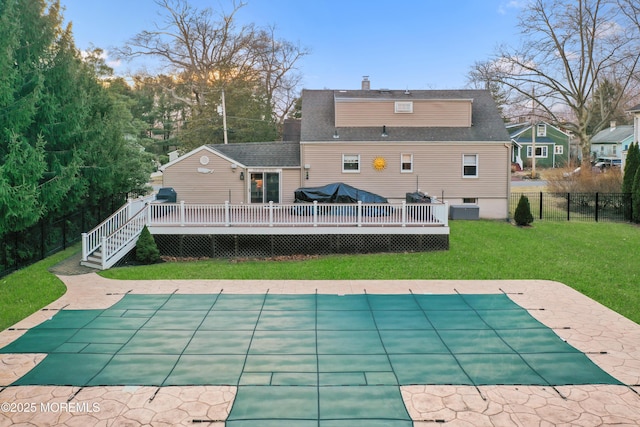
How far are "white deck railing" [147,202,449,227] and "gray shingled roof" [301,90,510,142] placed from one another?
6414 millimetres

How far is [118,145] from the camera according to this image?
760 inches

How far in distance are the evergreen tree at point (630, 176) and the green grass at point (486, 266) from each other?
18.7 ft

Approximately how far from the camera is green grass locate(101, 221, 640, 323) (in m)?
12.5

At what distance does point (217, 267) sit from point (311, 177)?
8665 mm

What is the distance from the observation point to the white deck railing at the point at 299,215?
51.9 ft

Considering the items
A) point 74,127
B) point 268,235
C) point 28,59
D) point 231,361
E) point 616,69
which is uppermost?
point 616,69

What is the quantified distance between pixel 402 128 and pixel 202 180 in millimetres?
9443

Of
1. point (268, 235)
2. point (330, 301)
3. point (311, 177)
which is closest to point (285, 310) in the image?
point (330, 301)

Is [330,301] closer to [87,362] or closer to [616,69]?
[87,362]

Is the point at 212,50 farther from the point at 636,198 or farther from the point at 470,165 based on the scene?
the point at 636,198

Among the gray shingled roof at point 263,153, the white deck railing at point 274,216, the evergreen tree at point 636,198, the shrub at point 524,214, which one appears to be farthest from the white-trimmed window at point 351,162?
the evergreen tree at point 636,198

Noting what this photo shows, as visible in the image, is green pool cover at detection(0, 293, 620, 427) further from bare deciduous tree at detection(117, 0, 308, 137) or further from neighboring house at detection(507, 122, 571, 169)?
neighboring house at detection(507, 122, 571, 169)

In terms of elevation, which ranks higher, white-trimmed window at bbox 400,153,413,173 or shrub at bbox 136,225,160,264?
white-trimmed window at bbox 400,153,413,173

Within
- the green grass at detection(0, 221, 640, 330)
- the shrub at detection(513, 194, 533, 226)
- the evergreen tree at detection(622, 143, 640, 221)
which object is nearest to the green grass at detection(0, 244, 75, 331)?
the green grass at detection(0, 221, 640, 330)
